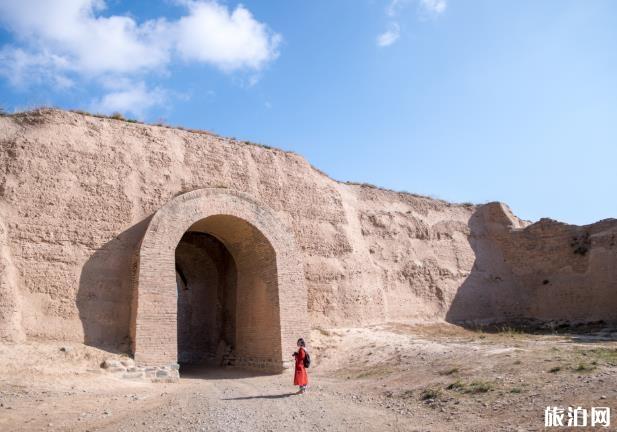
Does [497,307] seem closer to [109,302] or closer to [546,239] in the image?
[546,239]

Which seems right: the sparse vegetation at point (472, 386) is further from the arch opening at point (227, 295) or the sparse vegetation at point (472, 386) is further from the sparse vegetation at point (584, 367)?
the arch opening at point (227, 295)

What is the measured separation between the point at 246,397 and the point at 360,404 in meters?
2.05

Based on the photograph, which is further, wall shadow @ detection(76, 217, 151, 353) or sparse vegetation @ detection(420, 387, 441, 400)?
wall shadow @ detection(76, 217, 151, 353)

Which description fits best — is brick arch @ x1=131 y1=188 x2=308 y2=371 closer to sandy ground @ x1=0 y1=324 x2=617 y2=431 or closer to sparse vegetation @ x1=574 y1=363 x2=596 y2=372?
sandy ground @ x1=0 y1=324 x2=617 y2=431

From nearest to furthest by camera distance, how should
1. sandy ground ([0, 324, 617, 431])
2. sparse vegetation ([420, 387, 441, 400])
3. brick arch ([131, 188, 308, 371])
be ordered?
sandy ground ([0, 324, 617, 431]) < sparse vegetation ([420, 387, 441, 400]) < brick arch ([131, 188, 308, 371])

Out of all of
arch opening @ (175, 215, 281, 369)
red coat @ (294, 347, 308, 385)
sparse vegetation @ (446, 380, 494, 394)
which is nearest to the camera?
sparse vegetation @ (446, 380, 494, 394)

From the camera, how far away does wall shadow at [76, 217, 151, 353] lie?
11.2 meters

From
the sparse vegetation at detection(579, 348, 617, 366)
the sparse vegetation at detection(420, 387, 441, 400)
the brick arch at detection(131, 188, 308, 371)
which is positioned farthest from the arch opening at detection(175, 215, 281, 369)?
the sparse vegetation at detection(579, 348, 617, 366)

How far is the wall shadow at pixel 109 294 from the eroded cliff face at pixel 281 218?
0.02m

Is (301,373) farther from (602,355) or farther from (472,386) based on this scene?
(602,355)

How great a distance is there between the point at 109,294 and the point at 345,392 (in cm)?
564

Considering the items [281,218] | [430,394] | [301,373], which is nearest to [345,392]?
[301,373]

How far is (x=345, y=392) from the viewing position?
9539 mm

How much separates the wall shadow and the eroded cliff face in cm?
2
